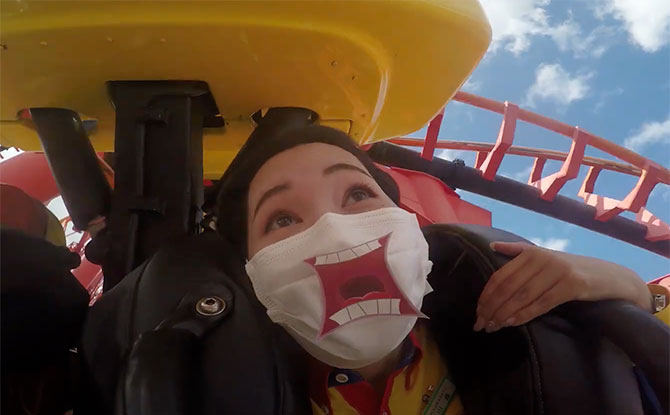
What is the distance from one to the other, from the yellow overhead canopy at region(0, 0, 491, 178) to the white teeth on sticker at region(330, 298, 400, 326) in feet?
1.10

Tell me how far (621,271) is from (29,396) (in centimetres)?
65

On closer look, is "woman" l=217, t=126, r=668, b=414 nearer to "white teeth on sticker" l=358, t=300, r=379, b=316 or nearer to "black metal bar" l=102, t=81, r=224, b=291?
"white teeth on sticker" l=358, t=300, r=379, b=316

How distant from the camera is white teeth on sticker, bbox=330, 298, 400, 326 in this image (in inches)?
22.8

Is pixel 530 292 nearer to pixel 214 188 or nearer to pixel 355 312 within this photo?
pixel 355 312

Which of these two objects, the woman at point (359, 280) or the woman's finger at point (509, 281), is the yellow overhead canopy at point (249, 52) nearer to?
the woman at point (359, 280)

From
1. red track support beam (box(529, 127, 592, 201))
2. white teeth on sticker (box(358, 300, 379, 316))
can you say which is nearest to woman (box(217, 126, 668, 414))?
white teeth on sticker (box(358, 300, 379, 316))

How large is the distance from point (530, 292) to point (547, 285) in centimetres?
2

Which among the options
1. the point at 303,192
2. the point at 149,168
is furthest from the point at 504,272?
the point at 149,168

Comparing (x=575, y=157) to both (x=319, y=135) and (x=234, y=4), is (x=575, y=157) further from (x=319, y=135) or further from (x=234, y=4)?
(x=234, y=4)

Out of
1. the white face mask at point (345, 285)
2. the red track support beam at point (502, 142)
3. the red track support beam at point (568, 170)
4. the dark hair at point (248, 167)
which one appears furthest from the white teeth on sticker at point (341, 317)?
the red track support beam at point (568, 170)

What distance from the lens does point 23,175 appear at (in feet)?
4.04

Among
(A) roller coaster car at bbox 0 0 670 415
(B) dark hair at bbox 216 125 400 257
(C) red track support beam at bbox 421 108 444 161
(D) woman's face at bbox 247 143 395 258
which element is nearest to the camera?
(A) roller coaster car at bbox 0 0 670 415

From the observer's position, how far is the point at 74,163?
846mm

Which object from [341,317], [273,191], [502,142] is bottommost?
[341,317]
